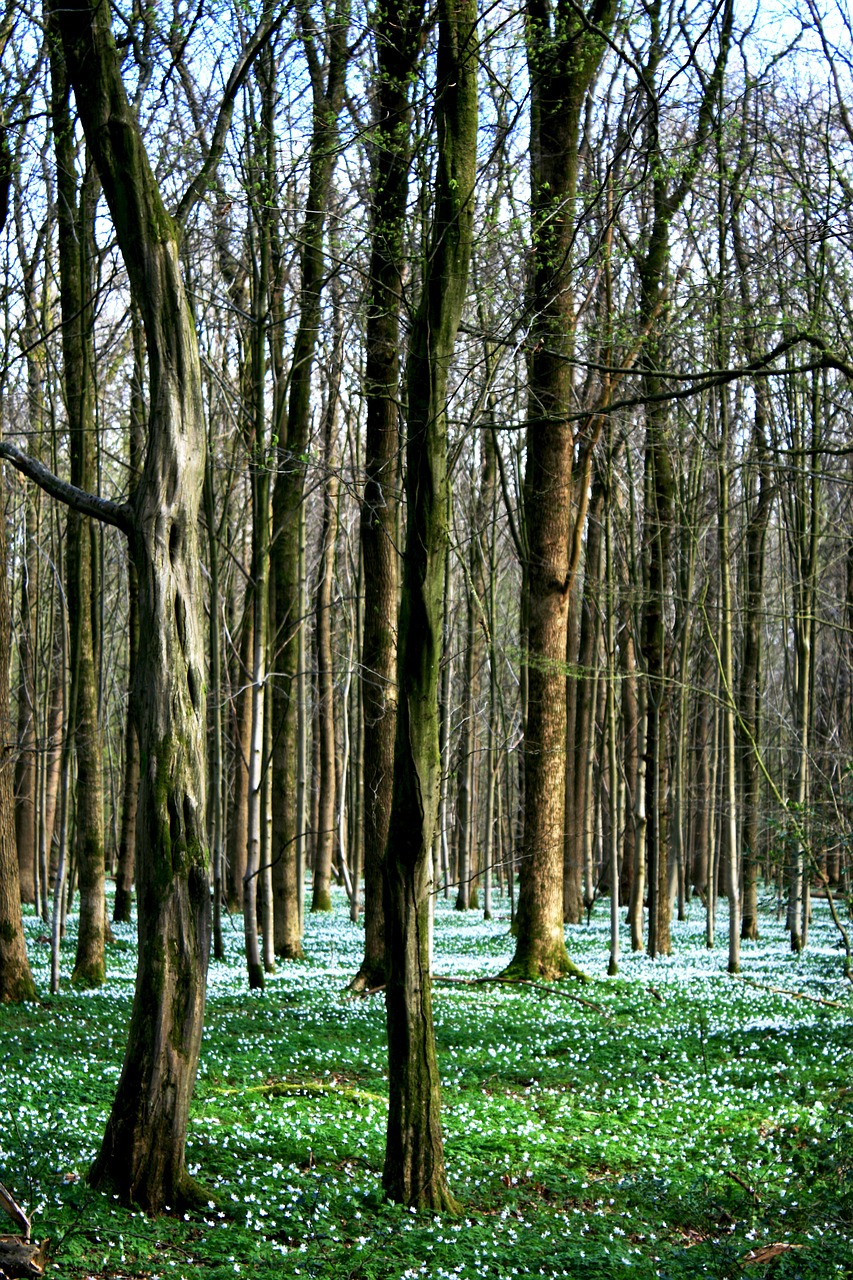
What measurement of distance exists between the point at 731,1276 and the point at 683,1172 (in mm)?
2184

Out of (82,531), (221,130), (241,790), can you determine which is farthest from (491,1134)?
(241,790)

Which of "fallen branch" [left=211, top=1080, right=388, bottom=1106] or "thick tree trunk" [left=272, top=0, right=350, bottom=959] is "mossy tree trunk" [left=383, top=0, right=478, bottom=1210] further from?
"thick tree trunk" [left=272, top=0, right=350, bottom=959]

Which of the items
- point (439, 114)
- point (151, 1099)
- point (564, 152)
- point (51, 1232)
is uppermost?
point (564, 152)

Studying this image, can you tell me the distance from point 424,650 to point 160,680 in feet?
5.08

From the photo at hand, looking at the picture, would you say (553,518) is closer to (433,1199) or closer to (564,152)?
(564,152)

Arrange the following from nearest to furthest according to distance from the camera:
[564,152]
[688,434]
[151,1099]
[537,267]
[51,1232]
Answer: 1. [51,1232]
2. [151,1099]
3. [537,267]
4. [564,152]
5. [688,434]

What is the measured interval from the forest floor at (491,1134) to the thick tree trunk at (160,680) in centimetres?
51

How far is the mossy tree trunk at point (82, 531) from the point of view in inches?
512

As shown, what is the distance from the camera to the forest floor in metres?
5.49

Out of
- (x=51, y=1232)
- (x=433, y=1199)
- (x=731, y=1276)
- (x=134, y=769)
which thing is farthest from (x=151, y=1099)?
(x=134, y=769)

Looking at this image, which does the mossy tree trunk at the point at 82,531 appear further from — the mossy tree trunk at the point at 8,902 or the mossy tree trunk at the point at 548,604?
the mossy tree trunk at the point at 548,604

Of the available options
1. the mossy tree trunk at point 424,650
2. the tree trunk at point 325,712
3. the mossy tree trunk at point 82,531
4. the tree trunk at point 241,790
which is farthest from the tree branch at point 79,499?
the tree trunk at point 325,712

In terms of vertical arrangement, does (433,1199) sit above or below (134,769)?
below

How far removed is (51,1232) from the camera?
5145 millimetres
